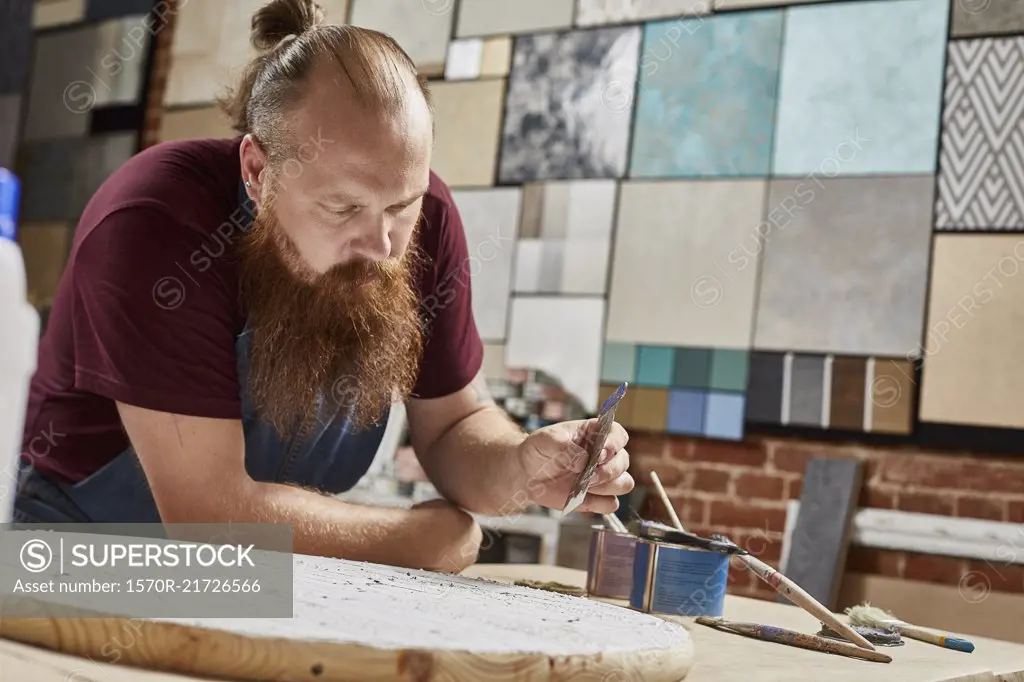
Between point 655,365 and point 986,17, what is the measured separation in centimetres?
144

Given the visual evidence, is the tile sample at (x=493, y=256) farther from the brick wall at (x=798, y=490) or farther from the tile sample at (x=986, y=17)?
the tile sample at (x=986, y=17)

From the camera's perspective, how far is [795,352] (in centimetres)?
324

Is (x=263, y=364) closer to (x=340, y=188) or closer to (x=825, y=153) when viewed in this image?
(x=340, y=188)

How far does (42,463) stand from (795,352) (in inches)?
92.6

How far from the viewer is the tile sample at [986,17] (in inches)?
122

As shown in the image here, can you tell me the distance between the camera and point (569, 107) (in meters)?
3.72

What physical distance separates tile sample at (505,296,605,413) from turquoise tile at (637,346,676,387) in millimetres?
149

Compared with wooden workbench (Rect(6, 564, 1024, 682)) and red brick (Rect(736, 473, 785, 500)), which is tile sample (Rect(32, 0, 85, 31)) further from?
wooden workbench (Rect(6, 564, 1024, 682))

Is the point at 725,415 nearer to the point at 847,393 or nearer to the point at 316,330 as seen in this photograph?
the point at 847,393

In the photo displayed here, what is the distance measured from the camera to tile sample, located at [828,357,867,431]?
313 centimetres

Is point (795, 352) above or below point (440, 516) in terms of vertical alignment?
above

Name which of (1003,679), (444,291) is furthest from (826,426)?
(1003,679)

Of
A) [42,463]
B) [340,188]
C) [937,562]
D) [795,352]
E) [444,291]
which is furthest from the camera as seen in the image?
[795,352]

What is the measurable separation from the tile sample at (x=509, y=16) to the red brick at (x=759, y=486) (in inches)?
67.9
